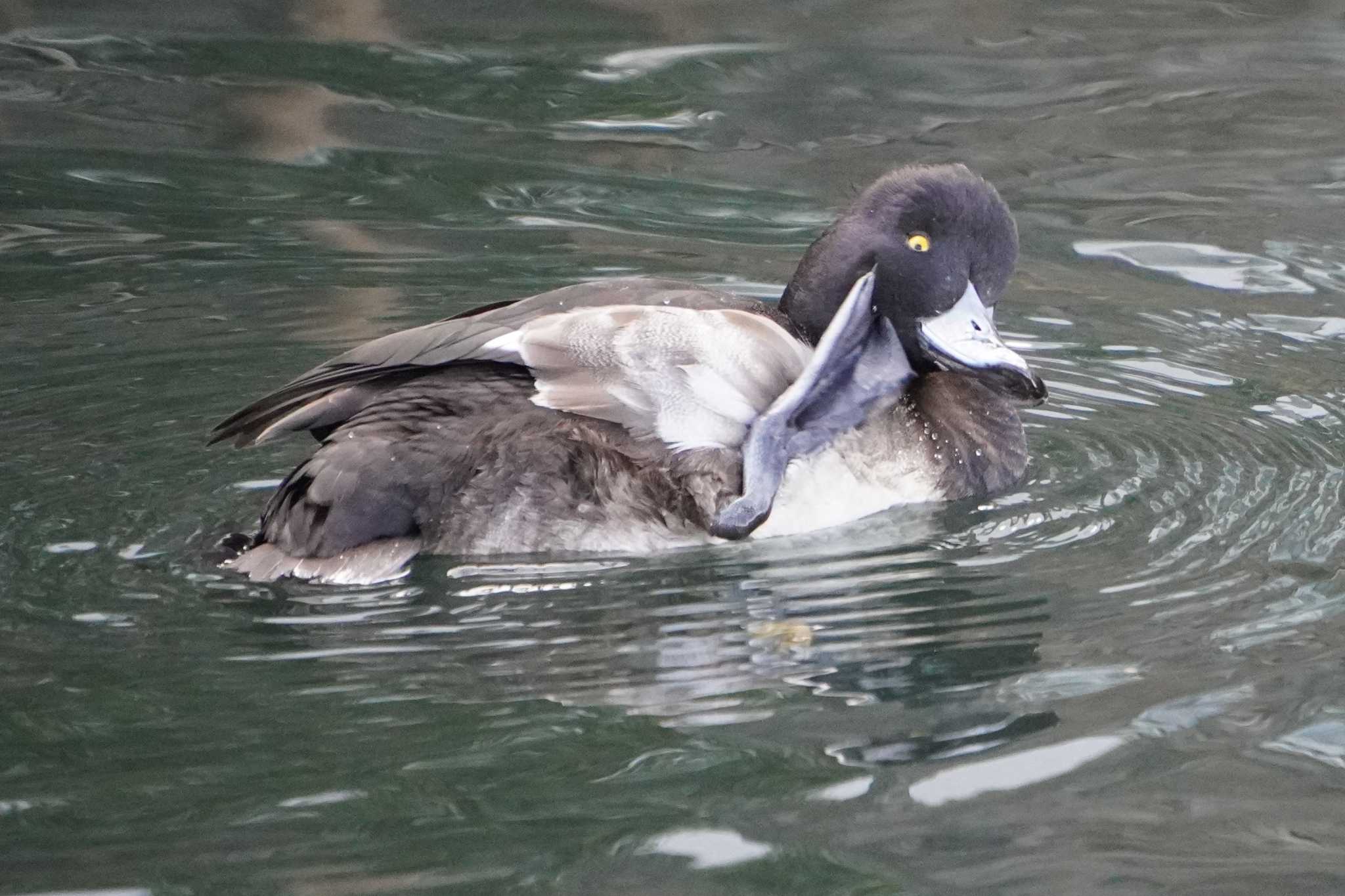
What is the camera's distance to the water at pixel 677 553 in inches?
122

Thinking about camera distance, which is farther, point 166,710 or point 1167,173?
point 1167,173

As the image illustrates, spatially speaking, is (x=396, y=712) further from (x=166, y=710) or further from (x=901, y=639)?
(x=901, y=639)

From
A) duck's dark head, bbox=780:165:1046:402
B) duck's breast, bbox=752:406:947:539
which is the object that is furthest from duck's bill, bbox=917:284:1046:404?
duck's breast, bbox=752:406:947:539

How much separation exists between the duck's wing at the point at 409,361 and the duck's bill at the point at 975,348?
582 mm

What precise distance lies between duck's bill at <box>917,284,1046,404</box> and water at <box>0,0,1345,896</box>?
284 mm

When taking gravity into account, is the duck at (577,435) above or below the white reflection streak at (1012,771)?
above

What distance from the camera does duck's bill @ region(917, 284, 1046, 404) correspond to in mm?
4801

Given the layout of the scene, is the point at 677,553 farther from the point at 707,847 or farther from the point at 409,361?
the point at 707,847

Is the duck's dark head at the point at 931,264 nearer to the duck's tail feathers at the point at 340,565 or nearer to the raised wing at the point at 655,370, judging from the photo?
the raised wing at the point at 655,370

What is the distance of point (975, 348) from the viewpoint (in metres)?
4.88

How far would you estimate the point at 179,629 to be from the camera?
3930 mm

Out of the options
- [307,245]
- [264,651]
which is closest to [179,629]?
[264,651]

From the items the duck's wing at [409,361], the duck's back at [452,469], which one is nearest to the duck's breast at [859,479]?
the duck's back at [452,469]

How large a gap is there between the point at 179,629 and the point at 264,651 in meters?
0.22
